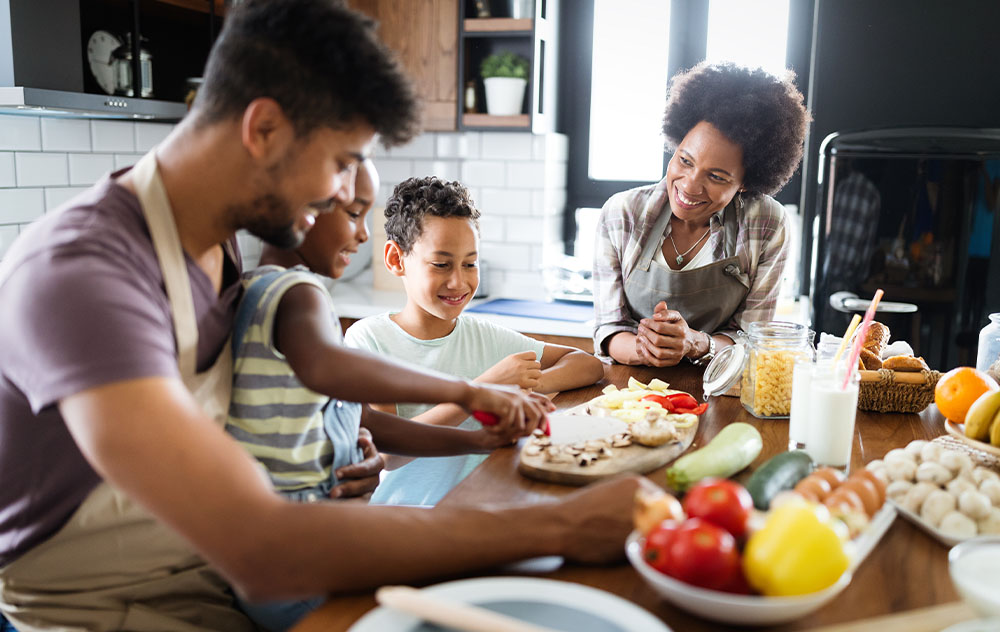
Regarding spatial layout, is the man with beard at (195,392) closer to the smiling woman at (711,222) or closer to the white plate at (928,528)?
the white plate at (928,528)

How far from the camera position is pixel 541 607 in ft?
2.71

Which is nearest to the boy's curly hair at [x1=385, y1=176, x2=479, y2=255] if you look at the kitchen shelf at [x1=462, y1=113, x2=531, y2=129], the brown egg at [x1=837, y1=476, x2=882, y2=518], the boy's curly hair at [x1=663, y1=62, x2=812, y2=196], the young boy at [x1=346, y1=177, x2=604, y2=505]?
the young boy at [x1=346, y1=177, x2=604, y2=505]

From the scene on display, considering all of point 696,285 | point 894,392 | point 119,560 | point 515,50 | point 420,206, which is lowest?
point 119,560

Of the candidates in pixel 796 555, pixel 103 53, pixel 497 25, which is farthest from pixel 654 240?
pixel 103 53

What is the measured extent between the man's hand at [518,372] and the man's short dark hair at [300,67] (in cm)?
78

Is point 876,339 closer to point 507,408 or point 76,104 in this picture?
point 507,408

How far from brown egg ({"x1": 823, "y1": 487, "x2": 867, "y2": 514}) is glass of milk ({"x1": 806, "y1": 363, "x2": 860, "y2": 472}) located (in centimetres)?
25

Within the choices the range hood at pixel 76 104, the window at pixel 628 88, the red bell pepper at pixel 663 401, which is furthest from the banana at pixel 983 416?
the window at pixel 628 88

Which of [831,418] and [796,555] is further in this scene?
[831,418]

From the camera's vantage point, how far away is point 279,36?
3.38 feet

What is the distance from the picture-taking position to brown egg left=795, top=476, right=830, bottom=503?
978 millimetres

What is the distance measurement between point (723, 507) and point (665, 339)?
44.4 inches

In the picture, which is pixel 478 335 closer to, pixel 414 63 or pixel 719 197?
pixel 719 197

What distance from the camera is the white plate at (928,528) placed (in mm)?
1010
